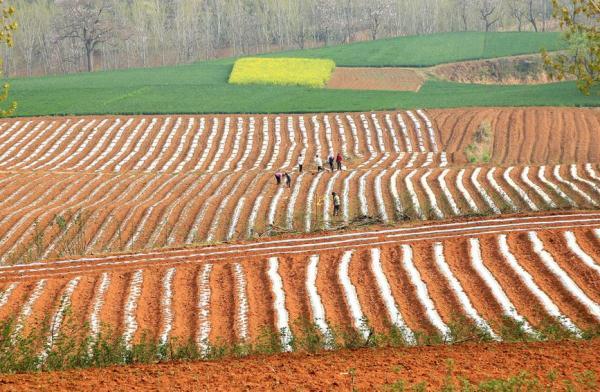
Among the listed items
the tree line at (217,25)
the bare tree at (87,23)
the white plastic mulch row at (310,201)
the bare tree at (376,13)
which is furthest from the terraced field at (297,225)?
the bare tree at (376,13)

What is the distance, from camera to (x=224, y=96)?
86562 mm

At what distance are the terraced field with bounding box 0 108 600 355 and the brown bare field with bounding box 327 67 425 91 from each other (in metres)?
18.4

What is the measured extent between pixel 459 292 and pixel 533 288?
84.1 inches

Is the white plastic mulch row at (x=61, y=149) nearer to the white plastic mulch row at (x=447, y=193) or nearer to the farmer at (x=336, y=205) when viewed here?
the farmer at (x=336, y=205)

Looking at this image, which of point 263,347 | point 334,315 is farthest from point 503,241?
point 263,347

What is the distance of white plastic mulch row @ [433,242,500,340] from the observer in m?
21.4

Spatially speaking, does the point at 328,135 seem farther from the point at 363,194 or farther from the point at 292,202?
the point at 292,202

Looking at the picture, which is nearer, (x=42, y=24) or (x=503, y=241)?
(x=503, y=241)

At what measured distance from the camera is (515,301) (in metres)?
23.6

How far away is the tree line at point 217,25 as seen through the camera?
454 ft

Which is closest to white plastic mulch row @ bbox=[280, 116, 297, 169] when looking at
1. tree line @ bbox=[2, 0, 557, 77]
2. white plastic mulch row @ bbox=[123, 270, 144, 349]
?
white plastic mulch row @ bbox=[123, 270, 144, 349]

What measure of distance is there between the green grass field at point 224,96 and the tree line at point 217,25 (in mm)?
35533

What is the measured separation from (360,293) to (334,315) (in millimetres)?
2039

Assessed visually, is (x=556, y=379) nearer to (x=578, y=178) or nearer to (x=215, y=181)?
(x=578, y=178)
